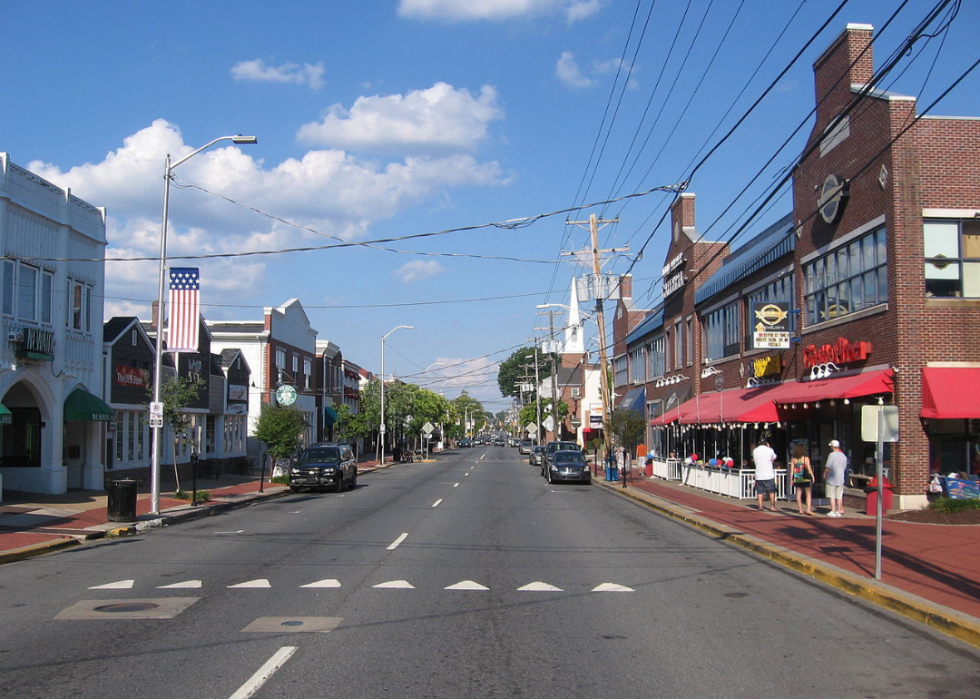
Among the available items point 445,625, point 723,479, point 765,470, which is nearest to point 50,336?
point 445,625

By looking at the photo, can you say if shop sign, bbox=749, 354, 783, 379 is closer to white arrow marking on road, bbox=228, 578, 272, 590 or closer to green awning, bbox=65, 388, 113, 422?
white arrow marking on road, bbox=228, 578, 272, 590

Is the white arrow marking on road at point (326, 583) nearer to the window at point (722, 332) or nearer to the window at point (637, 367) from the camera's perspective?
the window at point (722, 332)

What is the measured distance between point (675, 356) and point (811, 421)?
52.9 ft

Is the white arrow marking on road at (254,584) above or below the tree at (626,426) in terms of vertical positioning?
below

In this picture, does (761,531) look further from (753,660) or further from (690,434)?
(690,434)

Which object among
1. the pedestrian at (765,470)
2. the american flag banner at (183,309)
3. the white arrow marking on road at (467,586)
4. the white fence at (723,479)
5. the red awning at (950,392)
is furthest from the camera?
the white fence at (723,479)

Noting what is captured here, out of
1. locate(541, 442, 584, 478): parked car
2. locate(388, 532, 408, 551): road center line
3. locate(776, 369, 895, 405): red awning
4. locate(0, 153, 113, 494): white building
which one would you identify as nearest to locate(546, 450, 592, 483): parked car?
locate(541, 442, 584, 478): parked car

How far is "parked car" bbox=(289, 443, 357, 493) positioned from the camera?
99.3ft

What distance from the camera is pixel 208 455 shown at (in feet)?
124

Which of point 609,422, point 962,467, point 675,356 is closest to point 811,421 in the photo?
point 962,467

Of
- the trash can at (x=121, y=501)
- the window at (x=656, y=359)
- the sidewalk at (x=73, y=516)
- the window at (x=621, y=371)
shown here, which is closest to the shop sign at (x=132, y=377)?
the sidewalk at (x=73, y=516)

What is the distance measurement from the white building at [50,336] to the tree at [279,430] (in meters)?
6.09

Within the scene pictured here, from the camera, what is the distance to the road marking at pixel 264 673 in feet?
20.8

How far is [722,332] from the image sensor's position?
33.2m
